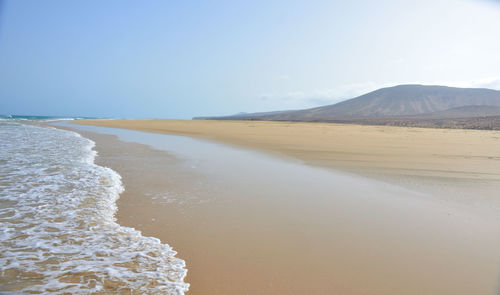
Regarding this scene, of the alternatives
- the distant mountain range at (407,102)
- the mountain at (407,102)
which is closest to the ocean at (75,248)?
the distant mountain range at (407,102)

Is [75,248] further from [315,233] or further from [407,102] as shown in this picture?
[407,102]

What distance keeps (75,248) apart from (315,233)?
2.80 metres

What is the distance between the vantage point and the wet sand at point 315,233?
257cm

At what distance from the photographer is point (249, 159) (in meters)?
9.58

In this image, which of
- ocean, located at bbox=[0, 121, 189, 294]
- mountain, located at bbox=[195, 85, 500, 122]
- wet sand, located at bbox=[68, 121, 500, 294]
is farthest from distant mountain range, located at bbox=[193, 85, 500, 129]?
ocean, located at bbox=[0, 121, 189, 294]

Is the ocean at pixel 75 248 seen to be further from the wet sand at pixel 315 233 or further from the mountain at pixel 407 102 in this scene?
the mountain at pixel 407 102

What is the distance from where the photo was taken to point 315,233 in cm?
359

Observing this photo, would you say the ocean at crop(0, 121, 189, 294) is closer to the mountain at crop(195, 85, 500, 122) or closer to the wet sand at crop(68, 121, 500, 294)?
the wet sand at crop(68, 121, 500, 294)

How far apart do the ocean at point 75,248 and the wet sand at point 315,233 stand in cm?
25

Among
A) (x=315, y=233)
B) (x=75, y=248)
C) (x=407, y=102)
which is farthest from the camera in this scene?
(x=407, y=102)

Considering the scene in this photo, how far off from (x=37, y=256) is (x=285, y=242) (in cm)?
266

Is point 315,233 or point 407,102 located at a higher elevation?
point 407,102

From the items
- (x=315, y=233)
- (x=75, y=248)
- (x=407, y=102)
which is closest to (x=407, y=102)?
(x=407, y=102)

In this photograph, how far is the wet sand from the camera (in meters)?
2.57
